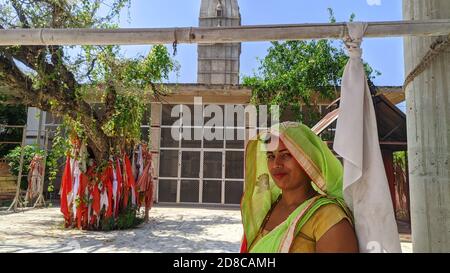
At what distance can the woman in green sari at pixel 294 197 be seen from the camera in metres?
1.39

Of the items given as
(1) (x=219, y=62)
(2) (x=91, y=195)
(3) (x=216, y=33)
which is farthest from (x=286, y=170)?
(1) (x=219, y=62)

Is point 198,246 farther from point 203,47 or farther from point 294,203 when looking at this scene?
point 203,47

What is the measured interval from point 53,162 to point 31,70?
6.39 ft

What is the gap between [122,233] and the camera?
7438mm

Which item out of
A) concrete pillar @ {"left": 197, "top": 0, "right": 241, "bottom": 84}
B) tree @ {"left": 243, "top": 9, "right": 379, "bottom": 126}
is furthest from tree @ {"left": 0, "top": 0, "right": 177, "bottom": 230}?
concrete pillar @ {"left": 197, "top": 0, "right": 241, "bottom": 84}

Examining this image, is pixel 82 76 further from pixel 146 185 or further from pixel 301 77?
pixel 301 77

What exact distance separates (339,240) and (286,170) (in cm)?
40

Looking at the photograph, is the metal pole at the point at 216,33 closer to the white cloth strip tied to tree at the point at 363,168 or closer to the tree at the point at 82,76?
the white cloth strip tied to tree at the point at 363,168

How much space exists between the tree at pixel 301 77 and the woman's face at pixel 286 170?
8.90 metres

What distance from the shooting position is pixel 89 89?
775cm

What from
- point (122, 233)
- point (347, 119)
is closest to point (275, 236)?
point (347, 119)

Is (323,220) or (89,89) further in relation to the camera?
(89,89)

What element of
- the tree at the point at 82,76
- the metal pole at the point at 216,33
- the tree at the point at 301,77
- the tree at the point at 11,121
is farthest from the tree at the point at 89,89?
the tree at the point at 11,121
